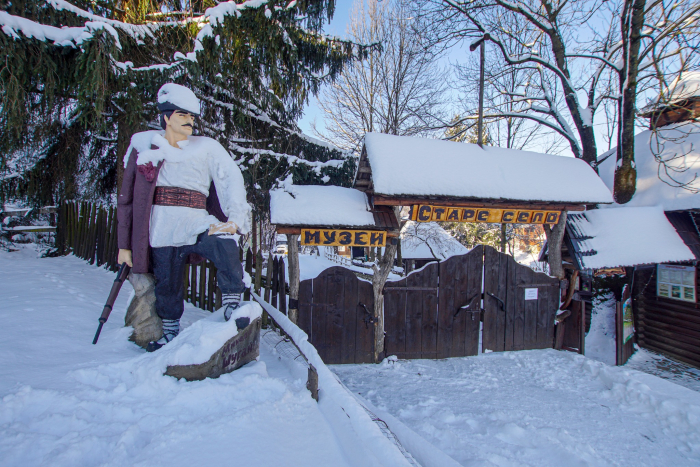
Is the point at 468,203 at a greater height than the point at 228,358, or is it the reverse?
the point at 468,203

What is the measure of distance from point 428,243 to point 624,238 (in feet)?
40.2

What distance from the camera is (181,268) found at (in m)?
2.86

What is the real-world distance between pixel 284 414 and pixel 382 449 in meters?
0.90

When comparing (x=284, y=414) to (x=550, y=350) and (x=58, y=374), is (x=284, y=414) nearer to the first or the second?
(x=58, y=374)

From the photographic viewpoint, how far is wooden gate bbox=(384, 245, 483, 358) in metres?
6.20

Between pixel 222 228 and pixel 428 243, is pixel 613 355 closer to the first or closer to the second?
pixel 222 228

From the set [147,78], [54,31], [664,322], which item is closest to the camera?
[54,31]

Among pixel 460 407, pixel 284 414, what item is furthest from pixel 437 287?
pixel 284 414

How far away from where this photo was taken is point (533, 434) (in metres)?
3.59

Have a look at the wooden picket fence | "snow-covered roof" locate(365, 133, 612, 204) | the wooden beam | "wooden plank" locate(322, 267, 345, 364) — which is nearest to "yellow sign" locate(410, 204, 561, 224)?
the wooden beam

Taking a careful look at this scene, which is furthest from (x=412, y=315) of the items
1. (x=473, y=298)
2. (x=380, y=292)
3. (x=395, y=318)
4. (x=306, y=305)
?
(x=306, y=305)

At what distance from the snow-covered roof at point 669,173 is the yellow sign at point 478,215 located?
321cm

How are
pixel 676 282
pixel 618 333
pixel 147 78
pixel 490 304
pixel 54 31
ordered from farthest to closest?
pixel 676 282, pixel 618 333, pixel 490 304, pixel 147 78, pixel 54 31

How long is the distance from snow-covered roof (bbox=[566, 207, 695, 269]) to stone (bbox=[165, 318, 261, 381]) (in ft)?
21.4
